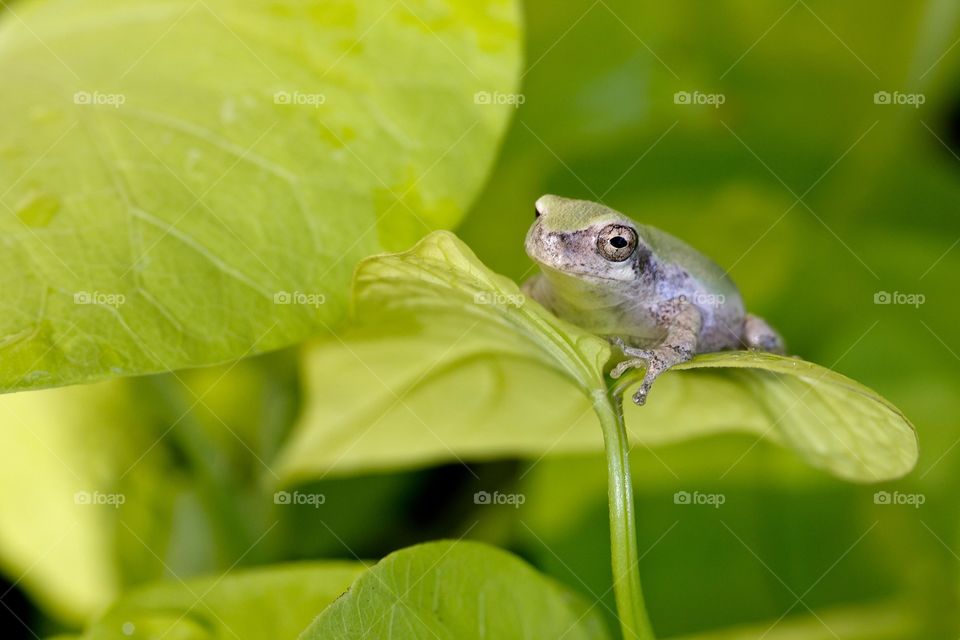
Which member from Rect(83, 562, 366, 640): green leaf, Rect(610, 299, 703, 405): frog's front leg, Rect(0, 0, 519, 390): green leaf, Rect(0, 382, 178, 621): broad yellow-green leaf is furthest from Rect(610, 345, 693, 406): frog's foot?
Rect(0, 382, 178, 621): broad yellow-green leaf

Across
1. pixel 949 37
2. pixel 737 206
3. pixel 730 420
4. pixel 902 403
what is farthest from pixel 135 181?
pixel 949 37

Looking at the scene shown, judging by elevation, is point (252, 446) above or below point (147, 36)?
below

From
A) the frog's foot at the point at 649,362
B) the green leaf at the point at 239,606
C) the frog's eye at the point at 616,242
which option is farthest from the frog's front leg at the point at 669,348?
the green leaf at the point at 239,606

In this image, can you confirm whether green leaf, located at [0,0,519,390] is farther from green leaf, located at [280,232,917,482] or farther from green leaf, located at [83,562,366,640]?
green leaf, located at [83,562,366,640]

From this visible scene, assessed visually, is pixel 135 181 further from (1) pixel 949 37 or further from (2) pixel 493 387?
(1) pixel 949 37

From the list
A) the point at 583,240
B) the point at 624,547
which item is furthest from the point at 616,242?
the point at 624,547

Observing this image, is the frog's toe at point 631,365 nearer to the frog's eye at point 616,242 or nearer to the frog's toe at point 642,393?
the frog's toe at point 642,393

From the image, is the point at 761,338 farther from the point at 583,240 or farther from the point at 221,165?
the point at 221,165
